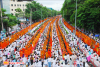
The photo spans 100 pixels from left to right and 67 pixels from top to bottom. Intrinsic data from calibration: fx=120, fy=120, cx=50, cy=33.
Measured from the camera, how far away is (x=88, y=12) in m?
20.1

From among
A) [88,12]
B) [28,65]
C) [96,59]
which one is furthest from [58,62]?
[88,12]

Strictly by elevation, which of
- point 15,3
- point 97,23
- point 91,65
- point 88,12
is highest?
point 15,3

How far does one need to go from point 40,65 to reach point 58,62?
1534mm

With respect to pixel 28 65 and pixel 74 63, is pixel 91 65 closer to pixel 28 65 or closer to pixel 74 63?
pixel 74 63

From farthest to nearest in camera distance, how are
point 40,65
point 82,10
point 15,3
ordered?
point 15,3
point 82,10
point 40,65

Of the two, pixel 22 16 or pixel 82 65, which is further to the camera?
pixel 22 16

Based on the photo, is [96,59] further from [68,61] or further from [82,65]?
[68,61]

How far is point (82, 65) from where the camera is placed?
9156mm

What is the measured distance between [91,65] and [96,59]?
65 cm

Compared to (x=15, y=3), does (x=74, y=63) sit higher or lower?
lower

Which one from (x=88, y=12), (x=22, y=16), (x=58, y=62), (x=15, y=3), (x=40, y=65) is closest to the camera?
(x=40, y=65)

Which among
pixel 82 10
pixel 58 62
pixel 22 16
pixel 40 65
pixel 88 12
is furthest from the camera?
pixel 22 16

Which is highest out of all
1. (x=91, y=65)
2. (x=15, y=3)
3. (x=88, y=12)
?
(x=15, y=3)

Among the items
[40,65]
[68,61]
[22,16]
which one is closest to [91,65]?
[68,61]
